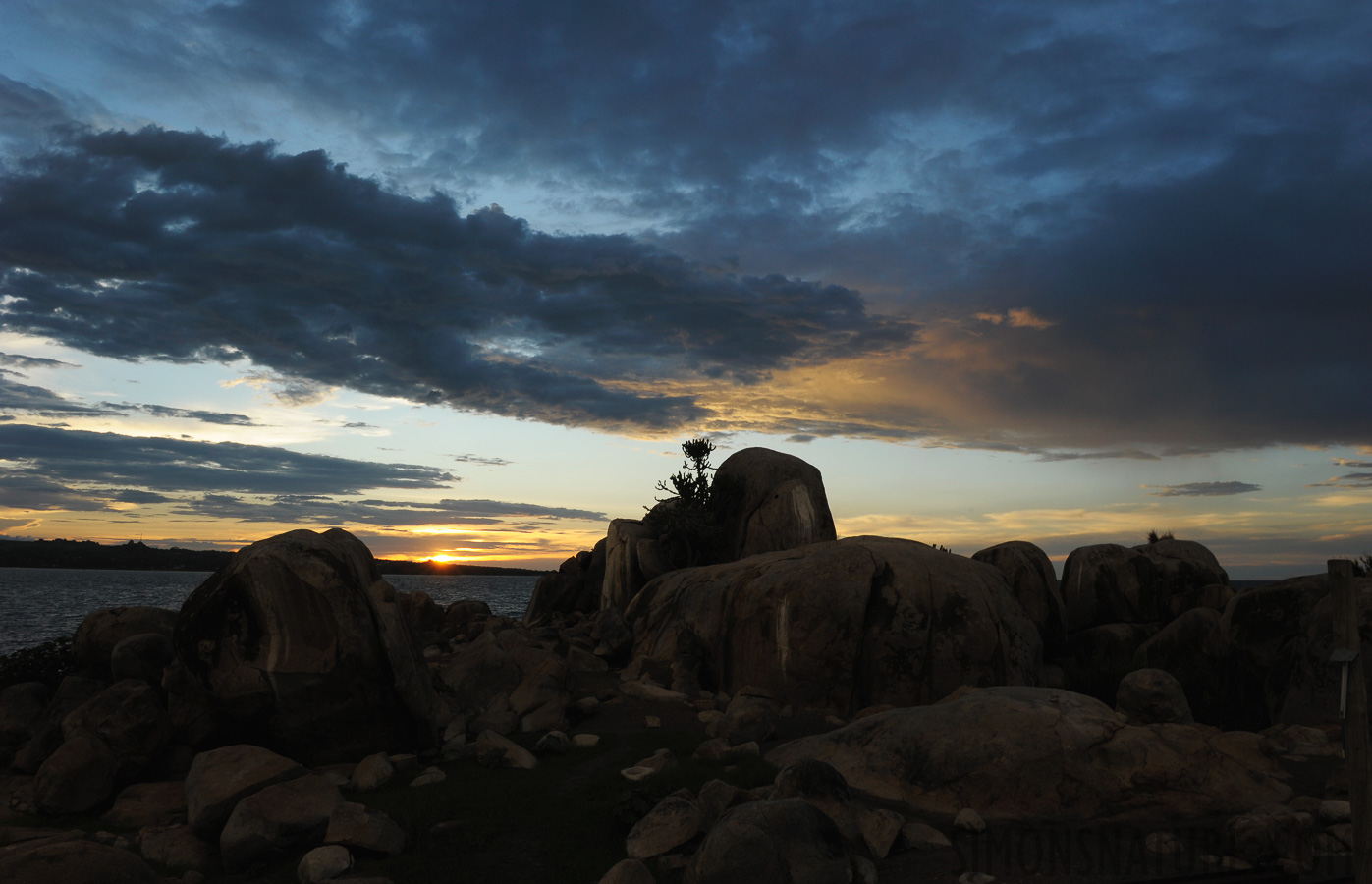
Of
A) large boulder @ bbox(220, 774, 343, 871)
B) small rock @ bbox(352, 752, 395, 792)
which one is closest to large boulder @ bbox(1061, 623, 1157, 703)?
small rock @ bbox(352, 752, 395, 792)

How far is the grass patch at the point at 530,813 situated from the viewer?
33.5 ft

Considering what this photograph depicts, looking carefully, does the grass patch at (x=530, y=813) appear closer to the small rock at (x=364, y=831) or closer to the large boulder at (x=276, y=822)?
the small rock at (x=364, y=831)

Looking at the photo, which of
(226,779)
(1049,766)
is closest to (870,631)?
(1049,766)

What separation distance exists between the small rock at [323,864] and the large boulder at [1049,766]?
7.24 metres

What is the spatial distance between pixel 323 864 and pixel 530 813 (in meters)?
2.84

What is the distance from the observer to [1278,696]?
18.5 m

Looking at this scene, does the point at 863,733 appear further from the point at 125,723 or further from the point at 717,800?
the point at 125,723

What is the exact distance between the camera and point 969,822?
11.2m

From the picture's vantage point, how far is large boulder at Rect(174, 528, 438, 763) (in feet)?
47.9

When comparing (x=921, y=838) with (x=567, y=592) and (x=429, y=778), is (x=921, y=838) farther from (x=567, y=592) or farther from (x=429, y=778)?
(x=567, y=592)

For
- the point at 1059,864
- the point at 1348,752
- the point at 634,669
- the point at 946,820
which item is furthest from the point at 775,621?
the point at 1348,752

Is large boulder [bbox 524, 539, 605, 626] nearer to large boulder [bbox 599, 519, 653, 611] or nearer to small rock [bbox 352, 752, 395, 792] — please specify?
large boulder [bbox 599, 519, 653, 611]

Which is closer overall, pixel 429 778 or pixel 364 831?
pixel 364 831

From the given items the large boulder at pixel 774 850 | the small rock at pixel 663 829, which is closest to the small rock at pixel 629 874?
the large boulder at pixel 774 850
